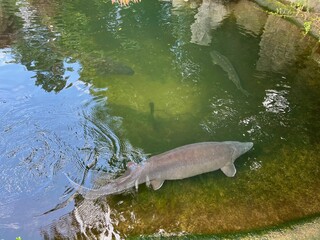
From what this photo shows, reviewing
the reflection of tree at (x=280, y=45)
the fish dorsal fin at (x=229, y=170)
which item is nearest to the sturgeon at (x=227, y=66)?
the reflection of tree at (x=280, y=45)

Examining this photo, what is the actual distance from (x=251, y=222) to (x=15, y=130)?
5.07 metres

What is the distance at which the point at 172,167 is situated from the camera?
5738 mm

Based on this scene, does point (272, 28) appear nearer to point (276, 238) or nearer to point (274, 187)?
point (274, 187)

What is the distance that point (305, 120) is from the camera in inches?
295

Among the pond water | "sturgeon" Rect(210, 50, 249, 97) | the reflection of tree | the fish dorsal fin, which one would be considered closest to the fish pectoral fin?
the pond water

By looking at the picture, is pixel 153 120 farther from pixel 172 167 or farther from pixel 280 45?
pixel 280 45

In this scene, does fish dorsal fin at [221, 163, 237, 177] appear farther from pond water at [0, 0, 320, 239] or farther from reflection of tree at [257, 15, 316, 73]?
reflection of tree at [257, 15, 316, 73]

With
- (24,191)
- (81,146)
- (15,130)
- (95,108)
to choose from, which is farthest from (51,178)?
(95,108)

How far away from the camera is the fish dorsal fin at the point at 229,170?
6066 mm

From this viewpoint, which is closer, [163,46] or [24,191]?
[24,191]

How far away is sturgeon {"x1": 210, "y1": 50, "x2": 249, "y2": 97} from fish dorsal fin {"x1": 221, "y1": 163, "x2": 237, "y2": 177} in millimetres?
2758

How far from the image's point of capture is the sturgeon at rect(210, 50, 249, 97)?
28.5 ft

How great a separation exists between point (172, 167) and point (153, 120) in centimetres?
195

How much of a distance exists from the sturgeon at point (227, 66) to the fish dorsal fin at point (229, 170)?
276 cm
